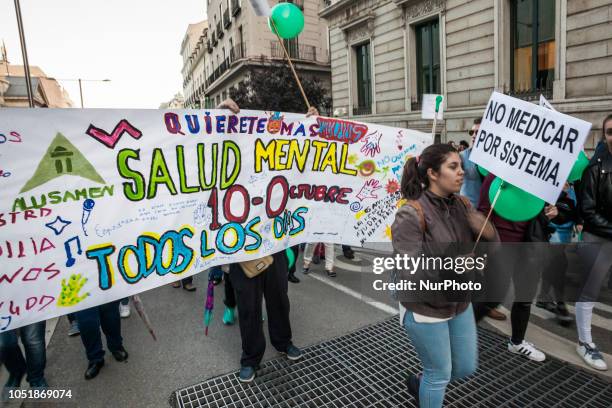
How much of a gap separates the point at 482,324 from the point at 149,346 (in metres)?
3.39

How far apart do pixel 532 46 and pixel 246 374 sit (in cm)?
1217

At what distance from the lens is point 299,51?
99.9 feet

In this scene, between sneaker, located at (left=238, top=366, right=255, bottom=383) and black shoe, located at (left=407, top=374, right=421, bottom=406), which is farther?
sneaker, located at (left=238, top=366, right=255, bottom=383)

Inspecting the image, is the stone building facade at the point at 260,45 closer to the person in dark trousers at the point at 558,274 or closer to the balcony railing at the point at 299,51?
the balcony railing at the point at 299,51

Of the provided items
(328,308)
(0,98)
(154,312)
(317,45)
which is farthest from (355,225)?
(0,98)

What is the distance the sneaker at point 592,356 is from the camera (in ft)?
10.5

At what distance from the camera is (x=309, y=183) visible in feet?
12.0

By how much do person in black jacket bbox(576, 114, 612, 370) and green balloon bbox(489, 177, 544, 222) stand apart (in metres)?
0.74

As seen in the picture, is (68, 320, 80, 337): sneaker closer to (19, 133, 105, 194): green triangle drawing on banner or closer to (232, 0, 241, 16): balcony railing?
(19, 133, 105, 194): green triangle drawing on banner

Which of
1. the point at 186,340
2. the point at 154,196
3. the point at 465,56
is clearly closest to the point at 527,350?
the point at 186,340

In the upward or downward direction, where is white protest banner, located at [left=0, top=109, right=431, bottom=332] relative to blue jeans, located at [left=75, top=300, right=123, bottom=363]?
upward

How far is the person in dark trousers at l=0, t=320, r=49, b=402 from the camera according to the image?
119 inches

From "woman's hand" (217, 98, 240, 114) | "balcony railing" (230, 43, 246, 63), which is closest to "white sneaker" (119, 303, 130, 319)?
"woman's hand" (217, 98, 240, 114)

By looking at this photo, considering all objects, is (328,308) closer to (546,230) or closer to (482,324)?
(482,324)
